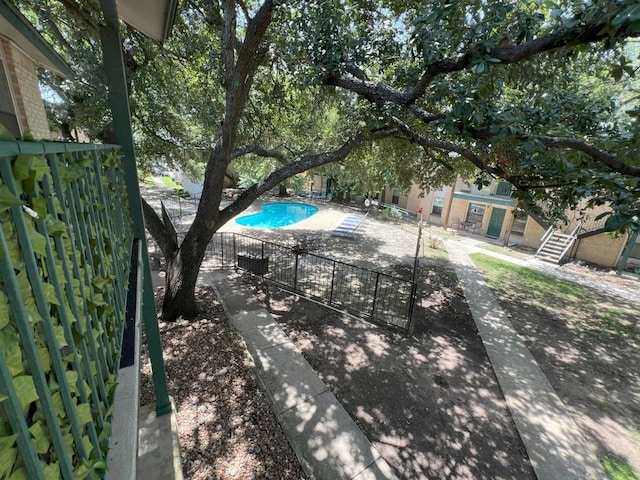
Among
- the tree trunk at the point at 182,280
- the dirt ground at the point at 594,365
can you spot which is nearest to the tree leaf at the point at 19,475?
the tree trunk at the point at 182,280

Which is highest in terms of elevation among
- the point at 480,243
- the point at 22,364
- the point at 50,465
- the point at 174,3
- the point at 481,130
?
the point at 174,3

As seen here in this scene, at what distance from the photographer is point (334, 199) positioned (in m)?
32.3

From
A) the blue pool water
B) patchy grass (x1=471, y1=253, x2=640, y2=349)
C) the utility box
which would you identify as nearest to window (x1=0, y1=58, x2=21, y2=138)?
the utility box

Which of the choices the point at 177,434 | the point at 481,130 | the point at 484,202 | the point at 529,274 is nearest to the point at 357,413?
the point at 177,434

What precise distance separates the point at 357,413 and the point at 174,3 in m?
5.98

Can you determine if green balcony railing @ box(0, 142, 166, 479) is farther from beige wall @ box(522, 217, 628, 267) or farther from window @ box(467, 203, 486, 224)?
window @ box(467, 203, 486, 224)

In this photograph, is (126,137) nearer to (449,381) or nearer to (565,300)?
(449,381)

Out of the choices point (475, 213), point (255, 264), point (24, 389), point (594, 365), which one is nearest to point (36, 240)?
point (24, 389)

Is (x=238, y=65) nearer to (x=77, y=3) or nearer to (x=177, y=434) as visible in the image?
(x=77, y=3)

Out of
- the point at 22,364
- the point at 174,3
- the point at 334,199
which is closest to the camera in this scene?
the point at 22,364

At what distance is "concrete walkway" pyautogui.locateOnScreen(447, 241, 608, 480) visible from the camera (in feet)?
14.5

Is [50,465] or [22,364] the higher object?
[22,364]

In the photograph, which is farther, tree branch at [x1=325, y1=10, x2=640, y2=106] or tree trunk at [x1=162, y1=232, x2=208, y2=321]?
tree trunk at [x1=162, y1=232, x2=208, y2=321]

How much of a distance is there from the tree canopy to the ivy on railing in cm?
311
